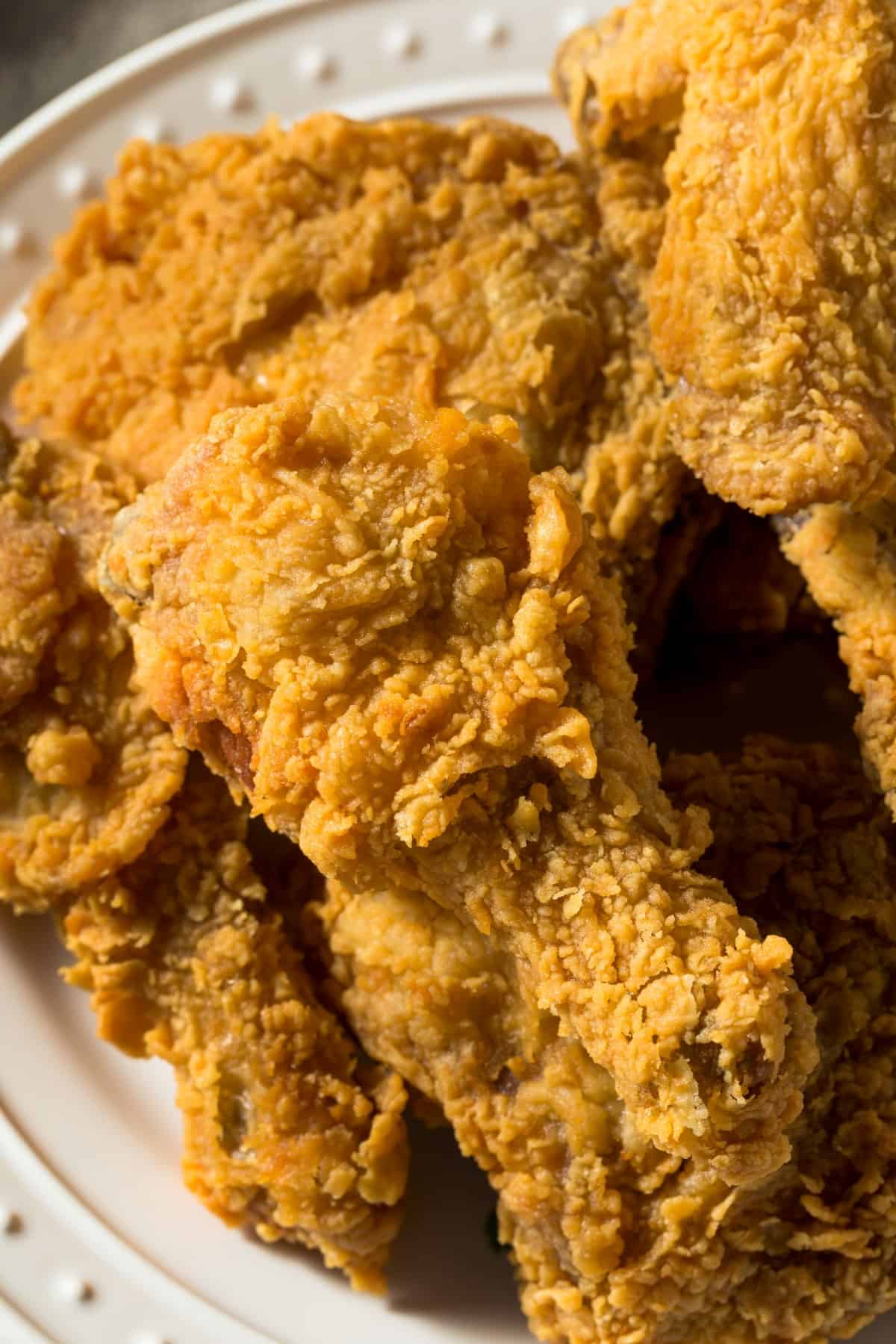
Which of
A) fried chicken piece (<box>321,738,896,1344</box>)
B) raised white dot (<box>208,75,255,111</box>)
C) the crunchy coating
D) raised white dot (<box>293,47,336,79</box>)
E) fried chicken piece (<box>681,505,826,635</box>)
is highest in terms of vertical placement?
raised white dot (<box>208,75,255,111</box>)

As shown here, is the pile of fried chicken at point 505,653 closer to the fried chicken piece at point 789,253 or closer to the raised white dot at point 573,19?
the fried chicken piece at point 789,253

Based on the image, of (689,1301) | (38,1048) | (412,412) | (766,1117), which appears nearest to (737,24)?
(412,412)

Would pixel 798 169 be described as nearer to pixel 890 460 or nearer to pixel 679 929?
pixel 890 460

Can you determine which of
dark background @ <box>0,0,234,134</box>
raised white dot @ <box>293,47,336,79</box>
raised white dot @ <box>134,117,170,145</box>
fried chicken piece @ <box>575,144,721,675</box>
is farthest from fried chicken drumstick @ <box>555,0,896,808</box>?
Result: dark background @ <box>0,0,234,134</box>

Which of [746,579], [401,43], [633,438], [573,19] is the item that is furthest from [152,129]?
[746,579]

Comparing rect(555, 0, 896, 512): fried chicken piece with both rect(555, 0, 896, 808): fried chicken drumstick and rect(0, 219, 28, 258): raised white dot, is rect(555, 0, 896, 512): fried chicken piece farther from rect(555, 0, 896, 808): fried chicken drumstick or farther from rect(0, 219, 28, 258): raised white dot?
rect(0, 219, 28, 258): raised white dot

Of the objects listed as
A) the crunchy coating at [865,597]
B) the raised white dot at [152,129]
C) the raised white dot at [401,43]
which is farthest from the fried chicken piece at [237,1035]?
the raised white dot at [401,43]
